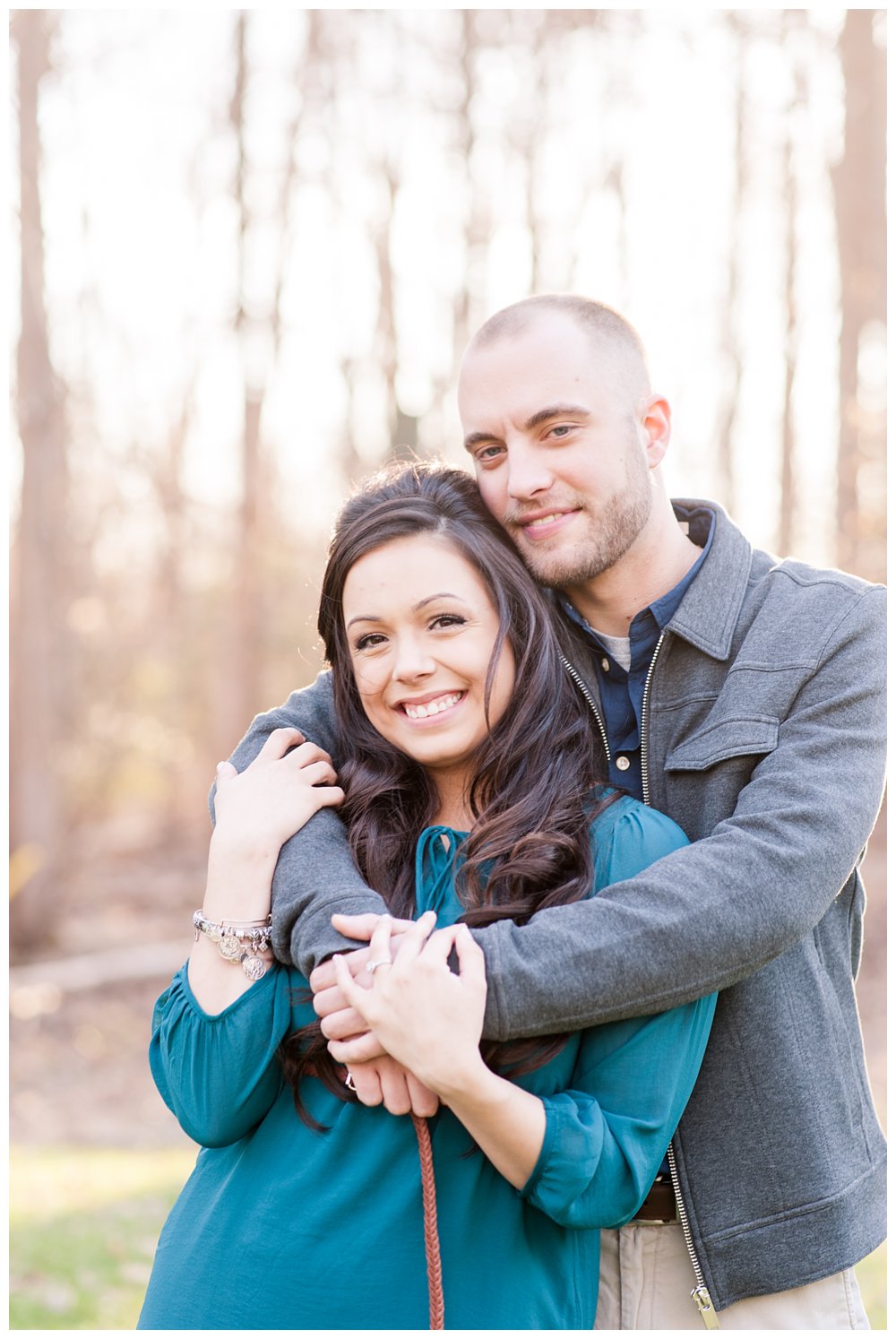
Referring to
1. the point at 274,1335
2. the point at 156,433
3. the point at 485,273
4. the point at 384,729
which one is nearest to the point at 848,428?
the point at 485,273

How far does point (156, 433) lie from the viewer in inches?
874

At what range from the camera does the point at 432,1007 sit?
211 centimetres

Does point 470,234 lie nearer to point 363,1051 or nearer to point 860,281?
point 860,281

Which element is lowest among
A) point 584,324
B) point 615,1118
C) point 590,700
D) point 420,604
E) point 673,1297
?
point 673,1297

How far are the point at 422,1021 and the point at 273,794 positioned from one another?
2.34ft

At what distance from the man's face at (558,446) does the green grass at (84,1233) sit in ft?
12.3

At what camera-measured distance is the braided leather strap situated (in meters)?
2.15

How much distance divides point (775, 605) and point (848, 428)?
1037cm

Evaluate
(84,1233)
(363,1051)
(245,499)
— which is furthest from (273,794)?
(245,499)

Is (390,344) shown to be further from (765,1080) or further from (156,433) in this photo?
(765,1080)

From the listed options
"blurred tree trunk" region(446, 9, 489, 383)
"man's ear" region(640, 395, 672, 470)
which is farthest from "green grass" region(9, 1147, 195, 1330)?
"blurred tree trunk" region(446, 9, 489, 383)

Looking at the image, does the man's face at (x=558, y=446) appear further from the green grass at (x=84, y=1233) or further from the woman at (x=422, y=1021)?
the green grass at (x=84, y=1233)

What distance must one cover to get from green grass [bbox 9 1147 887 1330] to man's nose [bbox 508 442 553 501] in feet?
12.4

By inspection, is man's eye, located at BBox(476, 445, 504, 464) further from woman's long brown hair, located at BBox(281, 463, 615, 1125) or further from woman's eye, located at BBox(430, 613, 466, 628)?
woman's eye, located at BBox(430, 613, 466, 628)
